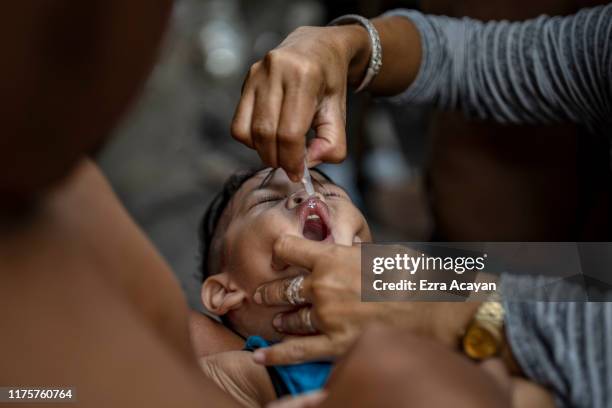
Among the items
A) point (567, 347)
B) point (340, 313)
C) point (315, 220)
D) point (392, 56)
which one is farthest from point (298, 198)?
point (567, 347)

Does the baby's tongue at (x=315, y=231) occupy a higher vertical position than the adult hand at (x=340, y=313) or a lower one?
higher

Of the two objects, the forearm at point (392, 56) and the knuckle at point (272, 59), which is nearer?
the knuckle at point (272, 59)

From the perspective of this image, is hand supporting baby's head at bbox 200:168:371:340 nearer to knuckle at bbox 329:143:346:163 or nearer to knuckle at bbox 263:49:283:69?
knuckle at bbox 329:143:346:163

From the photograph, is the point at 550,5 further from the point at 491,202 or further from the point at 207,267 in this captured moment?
the point at 207,267

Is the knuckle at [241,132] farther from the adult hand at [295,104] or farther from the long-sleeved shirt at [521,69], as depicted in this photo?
the long-sleeved shirt at [521,69]

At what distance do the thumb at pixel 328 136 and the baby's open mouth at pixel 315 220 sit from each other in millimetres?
76

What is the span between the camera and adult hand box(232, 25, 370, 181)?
1.06 meters

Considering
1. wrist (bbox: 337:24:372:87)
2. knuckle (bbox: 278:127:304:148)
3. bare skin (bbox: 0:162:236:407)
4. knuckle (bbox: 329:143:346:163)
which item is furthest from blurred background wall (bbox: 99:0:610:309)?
wrist (bbox: 337:24:372:87)

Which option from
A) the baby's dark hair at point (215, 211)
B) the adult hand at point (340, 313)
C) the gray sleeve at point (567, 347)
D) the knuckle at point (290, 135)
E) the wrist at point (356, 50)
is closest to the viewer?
the gray sleeve at point (567, 347)

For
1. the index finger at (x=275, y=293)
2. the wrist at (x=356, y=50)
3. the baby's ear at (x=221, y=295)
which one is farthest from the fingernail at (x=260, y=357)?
the wrist at (x=356, y=50)

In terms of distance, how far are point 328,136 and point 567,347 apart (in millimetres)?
523

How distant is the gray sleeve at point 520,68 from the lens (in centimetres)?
139

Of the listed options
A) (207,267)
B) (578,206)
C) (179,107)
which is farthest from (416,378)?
(179,107)

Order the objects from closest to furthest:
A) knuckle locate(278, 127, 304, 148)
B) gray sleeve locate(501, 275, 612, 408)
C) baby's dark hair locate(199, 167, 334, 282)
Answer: gray sleeve locate(501, 275, 612, 408)
knuckle locate(278, 127, 304, 148)
baby's dark hair locate(199, 167, 334, 282)
